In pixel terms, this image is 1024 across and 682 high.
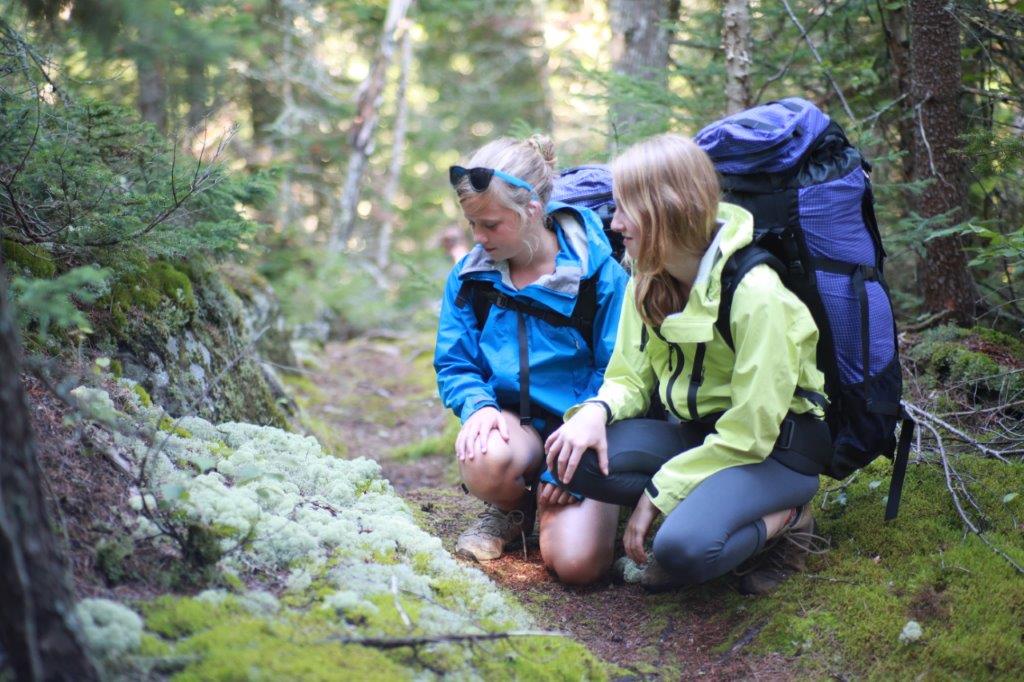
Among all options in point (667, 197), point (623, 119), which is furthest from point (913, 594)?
point (623, 119)

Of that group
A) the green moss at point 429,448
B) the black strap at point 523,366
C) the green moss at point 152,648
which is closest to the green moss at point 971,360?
the black strap at point 523,366

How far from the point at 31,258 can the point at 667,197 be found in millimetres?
3272

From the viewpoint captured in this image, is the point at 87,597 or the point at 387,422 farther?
the point at 387,422

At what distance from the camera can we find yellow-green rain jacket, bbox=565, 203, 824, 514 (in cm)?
316

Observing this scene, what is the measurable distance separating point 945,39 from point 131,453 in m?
5.41

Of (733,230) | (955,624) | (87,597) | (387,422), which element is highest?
(733,230)

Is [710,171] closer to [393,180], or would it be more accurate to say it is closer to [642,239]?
[642,239]

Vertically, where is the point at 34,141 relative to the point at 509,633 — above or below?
above

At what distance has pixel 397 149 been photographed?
718 inches

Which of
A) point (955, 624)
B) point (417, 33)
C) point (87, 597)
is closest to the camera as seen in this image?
point (87, 597)

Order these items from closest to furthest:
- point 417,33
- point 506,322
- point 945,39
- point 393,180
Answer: point 506,322, point 945,39, point 393,180, point 417,33

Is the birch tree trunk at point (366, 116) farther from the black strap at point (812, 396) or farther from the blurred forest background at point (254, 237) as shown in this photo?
the black strap at point (812, 396)

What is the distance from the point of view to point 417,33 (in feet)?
66.3

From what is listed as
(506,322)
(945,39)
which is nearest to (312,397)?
(506,322)
